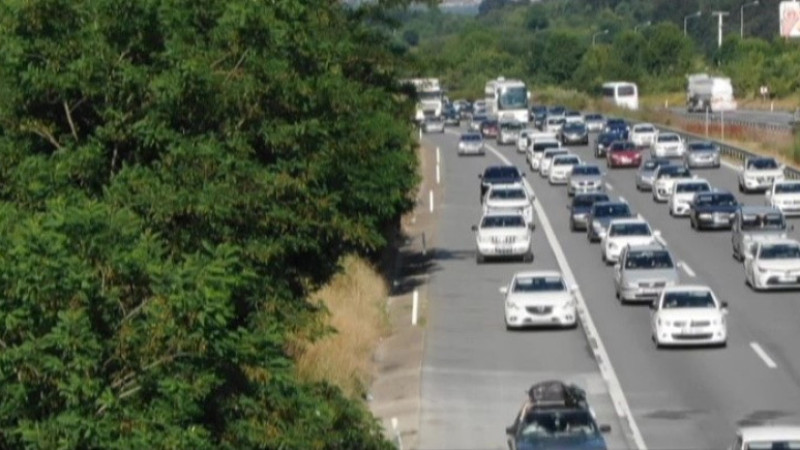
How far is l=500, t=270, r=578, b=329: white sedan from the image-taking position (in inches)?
1681

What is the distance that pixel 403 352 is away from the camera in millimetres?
41781

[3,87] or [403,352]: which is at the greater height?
[3,87]

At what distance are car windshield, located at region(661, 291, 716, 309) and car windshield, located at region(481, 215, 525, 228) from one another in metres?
14.4

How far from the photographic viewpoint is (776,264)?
46531mm

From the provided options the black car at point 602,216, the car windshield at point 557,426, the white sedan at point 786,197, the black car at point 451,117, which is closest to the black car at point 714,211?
the white sedan at point 786,197

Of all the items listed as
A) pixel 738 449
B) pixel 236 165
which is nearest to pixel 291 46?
pixel 236 165

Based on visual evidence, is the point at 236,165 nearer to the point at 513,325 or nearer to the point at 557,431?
the point at 557,431

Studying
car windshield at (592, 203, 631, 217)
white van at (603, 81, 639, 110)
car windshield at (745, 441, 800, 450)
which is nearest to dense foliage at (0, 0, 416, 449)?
car windshield at (745, 441, 800, 450)

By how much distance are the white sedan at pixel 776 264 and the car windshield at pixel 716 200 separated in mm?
11192

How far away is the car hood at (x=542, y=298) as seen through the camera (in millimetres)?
42625

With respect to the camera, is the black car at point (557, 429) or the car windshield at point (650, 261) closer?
the black car at point (557, 429)

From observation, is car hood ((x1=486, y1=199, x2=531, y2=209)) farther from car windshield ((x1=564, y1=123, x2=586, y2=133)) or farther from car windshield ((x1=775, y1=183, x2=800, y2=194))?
car windshield ((x1=564, y1=123, x2=586, y2=133))

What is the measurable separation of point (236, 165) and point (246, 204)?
0.43 metres

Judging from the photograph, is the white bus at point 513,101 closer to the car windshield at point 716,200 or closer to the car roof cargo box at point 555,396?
the car windshield at point 716,200
